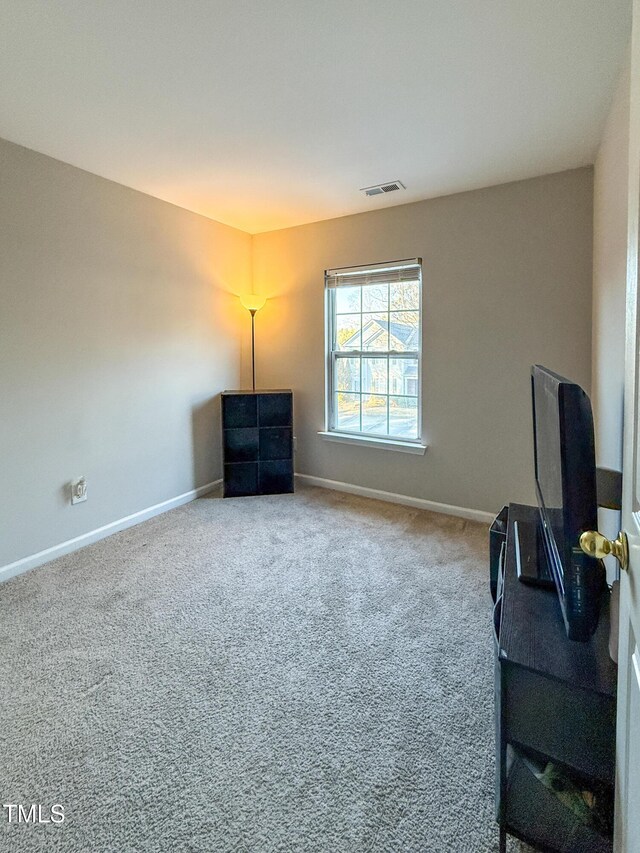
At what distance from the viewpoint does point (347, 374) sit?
3.86 m

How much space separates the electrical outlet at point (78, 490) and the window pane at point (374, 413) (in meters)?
2.22

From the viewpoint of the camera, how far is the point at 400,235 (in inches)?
133

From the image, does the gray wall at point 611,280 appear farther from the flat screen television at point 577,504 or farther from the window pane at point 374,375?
the window pane at point 374,375

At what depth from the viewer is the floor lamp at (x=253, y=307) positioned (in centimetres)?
410

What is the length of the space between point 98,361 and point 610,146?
317 centimetres

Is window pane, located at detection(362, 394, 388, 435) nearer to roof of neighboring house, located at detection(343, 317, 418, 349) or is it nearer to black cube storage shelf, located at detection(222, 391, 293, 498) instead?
roof of neighboring house, located at detection(343, 317, 418, 349)

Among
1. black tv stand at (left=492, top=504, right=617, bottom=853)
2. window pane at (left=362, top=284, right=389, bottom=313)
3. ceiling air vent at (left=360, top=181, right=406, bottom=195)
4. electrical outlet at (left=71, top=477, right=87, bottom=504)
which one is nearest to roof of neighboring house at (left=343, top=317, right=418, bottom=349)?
window pane at (left=362, top=284, right=389, bottom=313)

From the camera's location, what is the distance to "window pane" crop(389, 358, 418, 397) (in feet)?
11.5

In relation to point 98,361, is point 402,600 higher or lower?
lower

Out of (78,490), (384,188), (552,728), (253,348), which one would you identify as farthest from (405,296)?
(552,728)

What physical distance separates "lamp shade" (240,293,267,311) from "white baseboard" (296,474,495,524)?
1677mm

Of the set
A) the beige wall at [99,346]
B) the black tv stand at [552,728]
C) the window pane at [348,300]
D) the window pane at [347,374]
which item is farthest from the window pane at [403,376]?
the black tv stand at [552,728]

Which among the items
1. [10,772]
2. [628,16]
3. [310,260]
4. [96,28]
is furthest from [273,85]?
[10,772]

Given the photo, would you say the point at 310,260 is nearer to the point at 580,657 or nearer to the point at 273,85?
the point at 273,85
